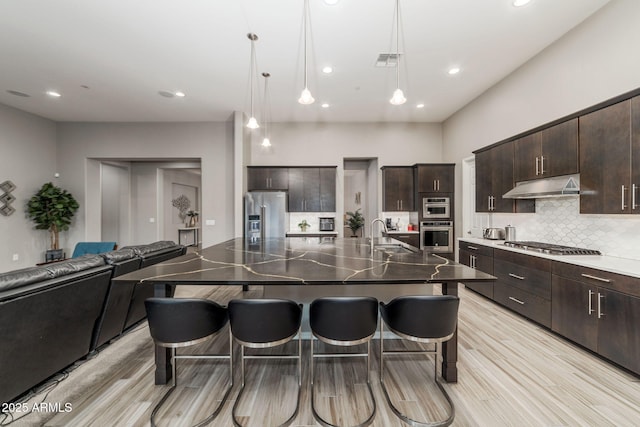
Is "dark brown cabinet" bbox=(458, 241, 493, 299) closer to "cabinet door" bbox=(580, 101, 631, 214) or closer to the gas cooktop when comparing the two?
the gas cooktop

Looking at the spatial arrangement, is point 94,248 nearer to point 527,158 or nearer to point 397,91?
point 397,91

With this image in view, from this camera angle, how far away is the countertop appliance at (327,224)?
5.62 meters

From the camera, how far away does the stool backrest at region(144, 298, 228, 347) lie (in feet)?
5.16

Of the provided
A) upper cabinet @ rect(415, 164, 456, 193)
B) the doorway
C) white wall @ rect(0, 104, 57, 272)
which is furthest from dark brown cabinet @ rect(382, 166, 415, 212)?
white wall @ rect(0, 104, 57, 272)

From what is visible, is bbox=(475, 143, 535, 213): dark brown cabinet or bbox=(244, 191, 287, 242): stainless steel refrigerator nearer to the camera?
bbox=(475, 143, 535, 213): dark brown cabinet

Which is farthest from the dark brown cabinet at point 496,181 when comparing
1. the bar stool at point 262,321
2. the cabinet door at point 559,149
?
the bar stool at point 262,321

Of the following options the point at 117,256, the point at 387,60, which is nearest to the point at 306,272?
the point at 117,256

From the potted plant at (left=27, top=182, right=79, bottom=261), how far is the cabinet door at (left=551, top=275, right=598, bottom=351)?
27.3 ft

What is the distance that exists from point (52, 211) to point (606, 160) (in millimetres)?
8667

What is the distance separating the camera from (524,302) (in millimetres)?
2979

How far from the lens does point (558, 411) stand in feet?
5.49

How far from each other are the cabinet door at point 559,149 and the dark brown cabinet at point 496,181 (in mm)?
511

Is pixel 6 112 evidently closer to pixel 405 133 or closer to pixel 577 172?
pixel 405 133

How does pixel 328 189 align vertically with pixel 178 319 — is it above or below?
above
